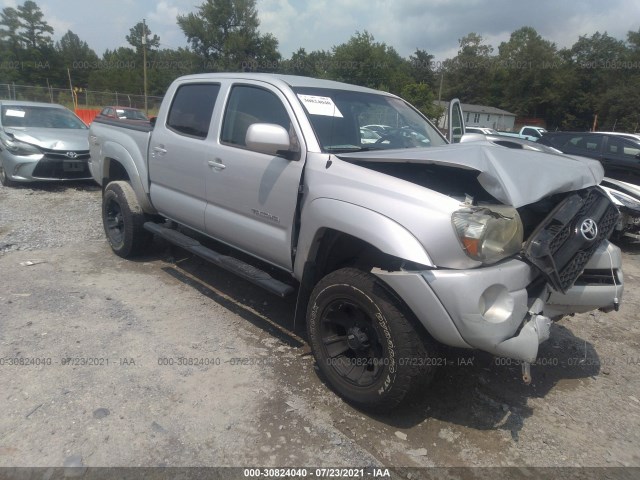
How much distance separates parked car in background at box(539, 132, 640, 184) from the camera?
8.55m

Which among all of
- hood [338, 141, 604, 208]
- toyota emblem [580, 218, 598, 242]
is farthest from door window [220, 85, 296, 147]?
toyota emblem [580, 218, 598, 242]

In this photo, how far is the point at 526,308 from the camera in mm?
2498

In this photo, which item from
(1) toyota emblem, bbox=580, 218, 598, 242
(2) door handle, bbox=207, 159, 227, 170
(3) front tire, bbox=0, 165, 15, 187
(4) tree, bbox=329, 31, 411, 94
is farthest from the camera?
(4) tree, bbox=329, 31, 411, 94

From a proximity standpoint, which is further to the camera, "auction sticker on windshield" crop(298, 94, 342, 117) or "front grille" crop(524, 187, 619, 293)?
"auction sticker on windshield" crop(298, 94, 342, 117)

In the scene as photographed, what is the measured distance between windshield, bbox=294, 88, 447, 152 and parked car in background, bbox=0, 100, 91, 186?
6.85 metres

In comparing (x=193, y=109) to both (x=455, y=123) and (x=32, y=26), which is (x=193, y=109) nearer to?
(x=455, y=123)

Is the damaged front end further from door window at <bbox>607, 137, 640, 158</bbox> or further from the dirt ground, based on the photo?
door window at <bbox>607, 137, 640, 158</bbox>

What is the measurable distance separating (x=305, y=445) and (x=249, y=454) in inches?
12.1

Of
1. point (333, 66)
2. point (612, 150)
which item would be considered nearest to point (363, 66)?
point (333, 66)

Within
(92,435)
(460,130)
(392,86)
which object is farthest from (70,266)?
(392,86)

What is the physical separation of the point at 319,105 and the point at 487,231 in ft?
5.52

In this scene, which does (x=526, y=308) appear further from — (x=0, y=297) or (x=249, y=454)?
(x=0, y=297)

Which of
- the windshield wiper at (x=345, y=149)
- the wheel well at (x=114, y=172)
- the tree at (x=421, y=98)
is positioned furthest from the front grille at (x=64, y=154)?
the tree at (x=421, y=98)

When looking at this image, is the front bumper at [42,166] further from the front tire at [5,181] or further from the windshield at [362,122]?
the windshield at [362,122]
